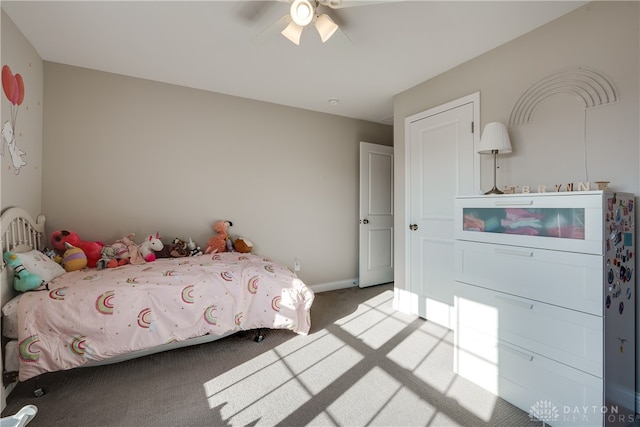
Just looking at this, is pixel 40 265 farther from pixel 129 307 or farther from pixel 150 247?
pixel 150 247

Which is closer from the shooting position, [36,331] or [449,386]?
[36,331]

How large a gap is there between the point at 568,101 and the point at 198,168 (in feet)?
10.5

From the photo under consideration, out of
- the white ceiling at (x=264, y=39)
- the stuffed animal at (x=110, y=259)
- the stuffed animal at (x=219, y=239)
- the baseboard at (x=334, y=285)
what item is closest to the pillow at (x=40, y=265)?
the stuffed animal at (x=110, y=259)

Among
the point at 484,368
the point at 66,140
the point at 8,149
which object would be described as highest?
the point at 66,140

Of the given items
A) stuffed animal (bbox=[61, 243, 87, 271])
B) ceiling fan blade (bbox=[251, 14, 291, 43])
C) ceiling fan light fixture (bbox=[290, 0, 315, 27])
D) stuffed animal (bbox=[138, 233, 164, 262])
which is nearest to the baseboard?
stuffed animal (bbox=[138, 233, 164, 262])

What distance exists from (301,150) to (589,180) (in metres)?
2.83

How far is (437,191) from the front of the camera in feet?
9.29

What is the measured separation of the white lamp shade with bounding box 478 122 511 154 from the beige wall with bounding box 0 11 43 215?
3.23 meters

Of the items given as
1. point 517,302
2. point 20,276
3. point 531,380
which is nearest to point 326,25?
point 517,302

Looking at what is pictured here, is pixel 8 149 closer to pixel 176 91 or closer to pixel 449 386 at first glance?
pixel 176 91

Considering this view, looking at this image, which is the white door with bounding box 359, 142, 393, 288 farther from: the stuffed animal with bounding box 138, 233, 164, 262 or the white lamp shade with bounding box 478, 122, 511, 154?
the stuffed animal with bounding box 138, 233, 164, 262

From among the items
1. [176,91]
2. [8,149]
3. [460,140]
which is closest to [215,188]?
[176,91]

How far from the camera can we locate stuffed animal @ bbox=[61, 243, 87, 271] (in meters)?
2.32

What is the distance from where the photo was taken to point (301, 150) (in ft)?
12.6
